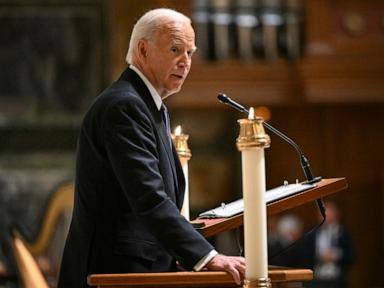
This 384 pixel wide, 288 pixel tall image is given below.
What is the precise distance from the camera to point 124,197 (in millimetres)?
3773

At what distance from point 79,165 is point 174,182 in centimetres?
34

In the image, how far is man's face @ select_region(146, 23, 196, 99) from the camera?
3.86 m

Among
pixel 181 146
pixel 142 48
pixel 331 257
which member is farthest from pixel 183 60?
pixel 331 257

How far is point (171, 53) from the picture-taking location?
152 inches

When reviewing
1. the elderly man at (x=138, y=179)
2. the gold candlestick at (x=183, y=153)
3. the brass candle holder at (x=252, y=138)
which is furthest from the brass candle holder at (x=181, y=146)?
the brass candle holder at (x=252, y=138)

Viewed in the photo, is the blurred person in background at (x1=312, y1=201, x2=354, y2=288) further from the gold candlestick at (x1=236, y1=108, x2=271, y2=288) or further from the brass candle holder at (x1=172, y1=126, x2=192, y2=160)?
the gold candlestick at (x1=236, y1=108, x2=271, y2=288)

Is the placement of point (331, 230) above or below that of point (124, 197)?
below

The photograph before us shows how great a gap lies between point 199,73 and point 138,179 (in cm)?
882

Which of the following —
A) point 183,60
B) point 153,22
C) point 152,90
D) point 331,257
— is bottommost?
point 331,257

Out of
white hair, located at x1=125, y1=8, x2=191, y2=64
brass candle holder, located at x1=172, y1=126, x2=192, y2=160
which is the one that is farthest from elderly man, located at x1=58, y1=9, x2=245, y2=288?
brass candle holder, located at x1=172, y1=126, x2=192, y2=160

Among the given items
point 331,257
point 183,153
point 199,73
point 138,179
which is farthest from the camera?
point 199,73

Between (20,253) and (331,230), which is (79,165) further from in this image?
(331,230)

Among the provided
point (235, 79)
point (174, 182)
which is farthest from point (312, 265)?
point (174, 182)

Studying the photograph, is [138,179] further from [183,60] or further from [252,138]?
[183,60]
